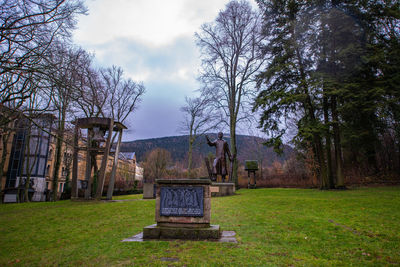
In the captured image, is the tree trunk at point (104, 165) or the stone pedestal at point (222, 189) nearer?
the tree trunk at point (104, 165)

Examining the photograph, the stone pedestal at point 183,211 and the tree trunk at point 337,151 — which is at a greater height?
the tree trunk at point 337,151

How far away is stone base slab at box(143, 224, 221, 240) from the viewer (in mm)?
5207

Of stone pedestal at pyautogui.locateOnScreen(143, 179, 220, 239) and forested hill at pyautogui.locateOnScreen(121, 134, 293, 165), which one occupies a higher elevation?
forested hill at pyautogui.locateOnScreen(121, 134, 293, 165)

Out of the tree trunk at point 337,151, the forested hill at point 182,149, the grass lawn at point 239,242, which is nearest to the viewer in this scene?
Result: the grass lawn at point 239,242

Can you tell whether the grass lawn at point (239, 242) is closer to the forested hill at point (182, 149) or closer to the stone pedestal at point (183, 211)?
the stone pedestal at point (183, 211)

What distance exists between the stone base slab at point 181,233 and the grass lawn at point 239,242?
0.29 m

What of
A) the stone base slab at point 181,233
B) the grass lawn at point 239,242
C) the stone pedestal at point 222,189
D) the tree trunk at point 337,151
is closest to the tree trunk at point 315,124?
the tree trunk at point 337,151

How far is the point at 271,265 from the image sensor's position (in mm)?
3723

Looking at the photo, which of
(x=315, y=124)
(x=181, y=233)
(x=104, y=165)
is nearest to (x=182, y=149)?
(x=315, y=124)

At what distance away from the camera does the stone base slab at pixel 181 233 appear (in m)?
5.21

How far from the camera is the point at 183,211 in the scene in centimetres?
551

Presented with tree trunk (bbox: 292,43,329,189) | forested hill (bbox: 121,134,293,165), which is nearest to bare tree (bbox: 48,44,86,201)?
tree trunk (bbox: 292,43,329,189)

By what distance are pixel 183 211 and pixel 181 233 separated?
468mm

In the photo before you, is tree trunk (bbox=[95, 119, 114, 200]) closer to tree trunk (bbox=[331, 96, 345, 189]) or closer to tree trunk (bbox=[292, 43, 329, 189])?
tree trunk (bbox=[292, 43, 329, 189])
